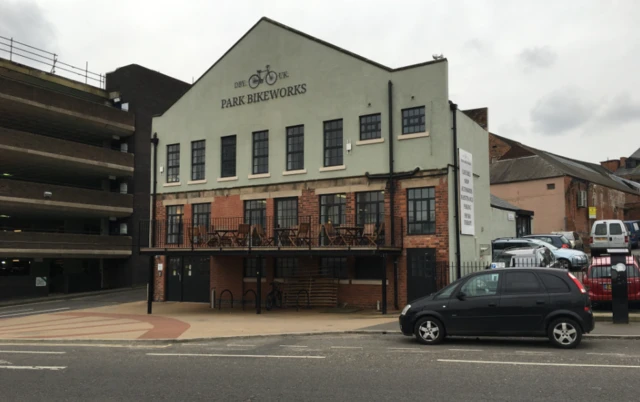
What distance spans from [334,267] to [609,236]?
1538 centimetres

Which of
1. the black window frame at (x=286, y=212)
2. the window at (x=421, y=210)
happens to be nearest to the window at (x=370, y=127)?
the window at (x=421, y=210)

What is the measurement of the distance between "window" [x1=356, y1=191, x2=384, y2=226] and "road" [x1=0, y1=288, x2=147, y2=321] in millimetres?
14101

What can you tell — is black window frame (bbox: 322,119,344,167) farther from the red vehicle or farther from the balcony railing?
the red vehicle

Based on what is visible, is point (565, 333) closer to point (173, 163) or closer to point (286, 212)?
point (286, 212)

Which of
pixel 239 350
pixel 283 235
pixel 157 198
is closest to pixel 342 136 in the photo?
pixel 283 235

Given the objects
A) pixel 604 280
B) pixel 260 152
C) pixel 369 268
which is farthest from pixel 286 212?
pixel 604 280

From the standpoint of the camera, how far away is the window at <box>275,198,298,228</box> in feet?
76.1

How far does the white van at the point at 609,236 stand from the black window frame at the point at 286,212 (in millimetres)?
15377

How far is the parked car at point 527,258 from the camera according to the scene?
19797 millimetres

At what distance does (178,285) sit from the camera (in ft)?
87.6

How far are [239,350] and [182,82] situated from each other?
36.7 m

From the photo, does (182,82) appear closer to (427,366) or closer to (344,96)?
(344,96)

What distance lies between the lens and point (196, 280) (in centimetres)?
2619

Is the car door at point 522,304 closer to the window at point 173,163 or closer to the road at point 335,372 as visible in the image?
the road at point 335,372
